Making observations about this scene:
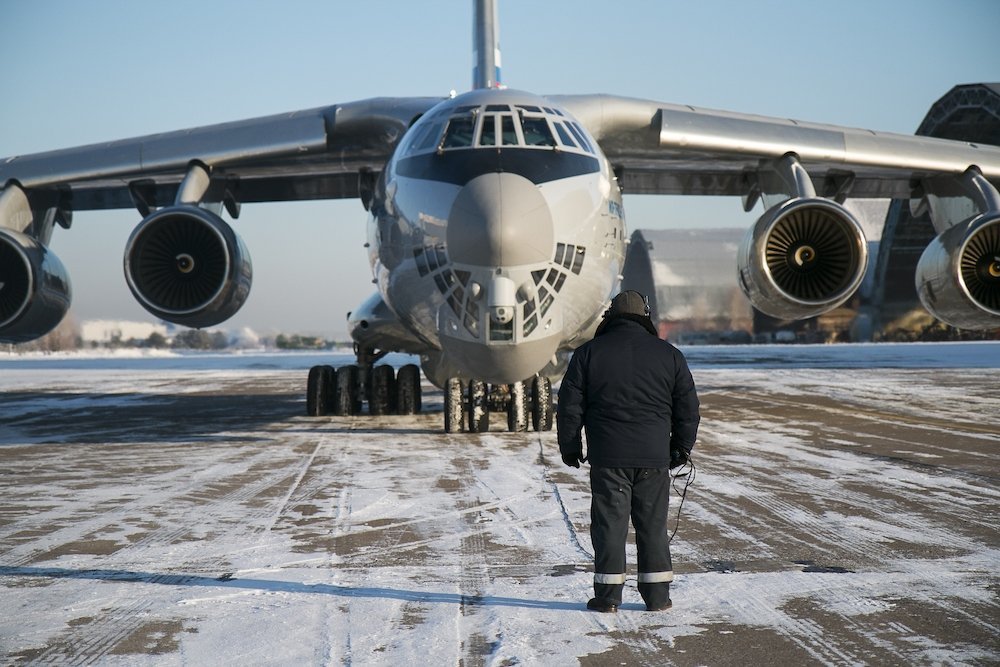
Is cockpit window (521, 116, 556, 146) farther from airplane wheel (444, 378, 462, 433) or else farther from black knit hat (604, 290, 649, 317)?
black knit hat (604, 290, 649, 317)

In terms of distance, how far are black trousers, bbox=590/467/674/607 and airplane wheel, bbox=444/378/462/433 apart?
6390 mm

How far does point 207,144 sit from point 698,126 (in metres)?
Result: 6.20

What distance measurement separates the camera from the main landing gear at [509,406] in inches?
396

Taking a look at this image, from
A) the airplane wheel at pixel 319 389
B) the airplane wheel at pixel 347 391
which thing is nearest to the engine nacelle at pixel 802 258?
the airplane wheel at pixel 347 391

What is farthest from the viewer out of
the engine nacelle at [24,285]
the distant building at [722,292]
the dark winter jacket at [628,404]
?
the distant building at [722,292]

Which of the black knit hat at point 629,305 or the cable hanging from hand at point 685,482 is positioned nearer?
the black knit hat at point 629,305

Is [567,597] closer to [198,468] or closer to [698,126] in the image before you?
[198,468]

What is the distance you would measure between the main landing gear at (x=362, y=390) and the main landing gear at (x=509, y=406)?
2.33 m

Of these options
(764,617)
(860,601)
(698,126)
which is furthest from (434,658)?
(698,126)

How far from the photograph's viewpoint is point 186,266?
9.90 meters

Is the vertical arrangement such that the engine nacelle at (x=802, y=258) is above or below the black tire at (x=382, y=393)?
above

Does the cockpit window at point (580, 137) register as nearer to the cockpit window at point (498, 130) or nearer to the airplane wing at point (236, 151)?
the cockpit window at point (498, 130)

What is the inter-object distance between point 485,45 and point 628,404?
1162 cm

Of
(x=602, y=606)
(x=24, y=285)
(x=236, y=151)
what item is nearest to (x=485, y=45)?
(x=236, y=151)
